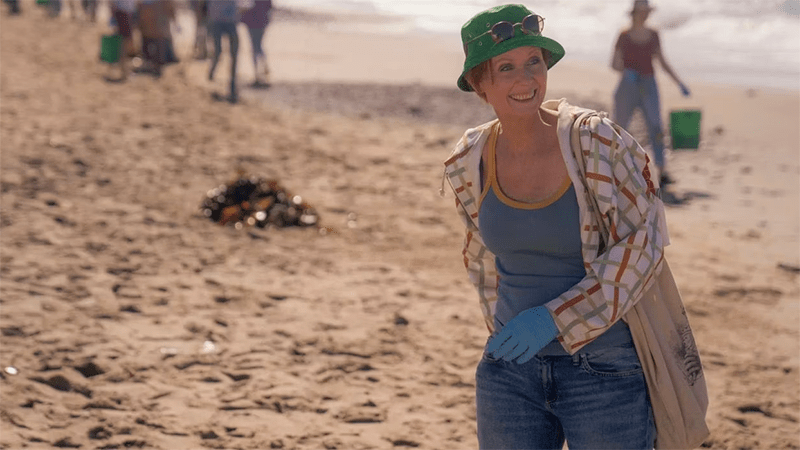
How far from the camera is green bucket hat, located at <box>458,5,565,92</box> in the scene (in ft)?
7.88

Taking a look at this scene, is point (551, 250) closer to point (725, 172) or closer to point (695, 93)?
point (725, 172)

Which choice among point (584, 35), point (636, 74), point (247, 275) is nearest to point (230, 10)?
point (636, 74)

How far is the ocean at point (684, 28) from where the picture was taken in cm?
1830

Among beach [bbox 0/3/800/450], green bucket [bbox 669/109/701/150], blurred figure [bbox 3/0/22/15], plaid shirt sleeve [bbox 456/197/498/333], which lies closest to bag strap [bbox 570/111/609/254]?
plaid shirt sleeve [bbox 456/197/498/333]

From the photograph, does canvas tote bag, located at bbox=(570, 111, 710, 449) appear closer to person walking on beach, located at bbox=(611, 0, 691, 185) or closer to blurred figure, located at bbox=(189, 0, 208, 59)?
person walking on beach, located at bbox=(611, 0, 691, 185)

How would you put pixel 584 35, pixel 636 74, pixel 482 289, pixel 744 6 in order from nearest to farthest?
pixel 482 289 < pixel 636 74 < pixel 584 35 < pixel 744 6

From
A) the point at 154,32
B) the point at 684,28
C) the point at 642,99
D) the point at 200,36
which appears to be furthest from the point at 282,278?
the point at 684,28

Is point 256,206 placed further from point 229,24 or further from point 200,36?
point 200,36

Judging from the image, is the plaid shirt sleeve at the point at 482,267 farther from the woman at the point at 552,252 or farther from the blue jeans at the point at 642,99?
the blue jeans at the point at 642,99

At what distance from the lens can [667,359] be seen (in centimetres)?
242

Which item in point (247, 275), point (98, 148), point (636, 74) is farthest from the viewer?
point (98, 148)

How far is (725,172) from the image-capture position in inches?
384

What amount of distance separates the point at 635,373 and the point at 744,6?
29858mm

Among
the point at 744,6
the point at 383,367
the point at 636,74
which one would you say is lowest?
the point at 383,367
